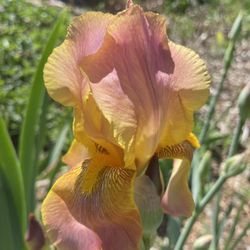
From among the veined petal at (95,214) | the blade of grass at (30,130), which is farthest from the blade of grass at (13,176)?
the veined petal at (95,214)

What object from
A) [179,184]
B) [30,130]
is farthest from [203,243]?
[30,130]

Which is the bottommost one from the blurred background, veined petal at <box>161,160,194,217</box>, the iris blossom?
the blurred background

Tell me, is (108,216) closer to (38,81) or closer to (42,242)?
(42,242)

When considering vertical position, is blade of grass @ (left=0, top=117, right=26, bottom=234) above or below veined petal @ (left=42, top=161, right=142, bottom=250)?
below

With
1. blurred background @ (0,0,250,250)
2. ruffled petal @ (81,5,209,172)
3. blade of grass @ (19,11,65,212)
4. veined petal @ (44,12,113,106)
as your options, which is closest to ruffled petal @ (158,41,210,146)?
ruffled petal @ (81,5,209,172)

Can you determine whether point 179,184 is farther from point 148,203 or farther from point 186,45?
point 186,45

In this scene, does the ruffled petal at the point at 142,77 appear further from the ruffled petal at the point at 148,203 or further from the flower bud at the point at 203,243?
the flower bud at the point at 203,243

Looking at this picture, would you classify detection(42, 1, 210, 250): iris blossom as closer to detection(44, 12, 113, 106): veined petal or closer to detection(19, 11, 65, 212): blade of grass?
detection(44, 12, 113, 106): veined petal
